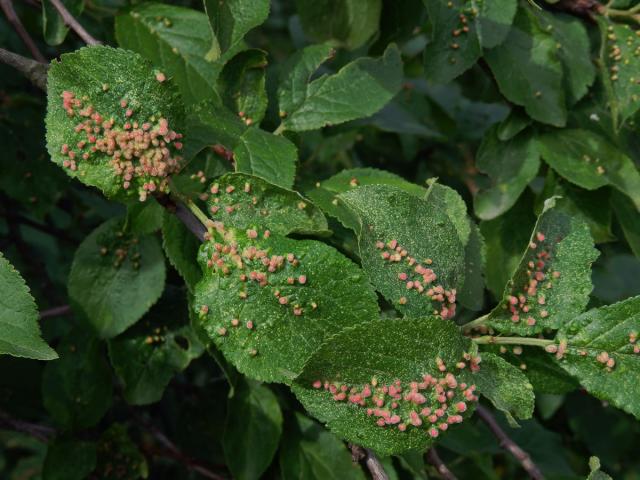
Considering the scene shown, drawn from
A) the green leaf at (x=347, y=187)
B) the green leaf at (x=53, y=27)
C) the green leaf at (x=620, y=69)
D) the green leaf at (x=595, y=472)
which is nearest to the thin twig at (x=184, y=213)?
the green leaf at (x=347, y=187)

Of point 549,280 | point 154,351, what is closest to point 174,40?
point 154,351

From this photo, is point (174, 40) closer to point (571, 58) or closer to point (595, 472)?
point (571, 58)

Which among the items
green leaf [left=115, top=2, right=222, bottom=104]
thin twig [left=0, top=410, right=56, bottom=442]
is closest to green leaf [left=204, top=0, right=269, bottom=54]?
green leaf [left=115, top=2, right=222, bottom=104]

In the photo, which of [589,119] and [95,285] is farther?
[589,119]

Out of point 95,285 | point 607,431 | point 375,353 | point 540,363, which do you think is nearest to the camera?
point 375,353

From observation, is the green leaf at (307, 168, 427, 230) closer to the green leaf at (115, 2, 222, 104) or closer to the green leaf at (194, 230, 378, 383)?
the green leaf at (194, 230, 378, 383)

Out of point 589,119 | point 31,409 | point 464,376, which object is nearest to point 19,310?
point 464,376

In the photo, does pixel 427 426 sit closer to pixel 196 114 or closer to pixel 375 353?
pixel 375 353

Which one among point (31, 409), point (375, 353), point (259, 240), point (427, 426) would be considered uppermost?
point (259, 240)
